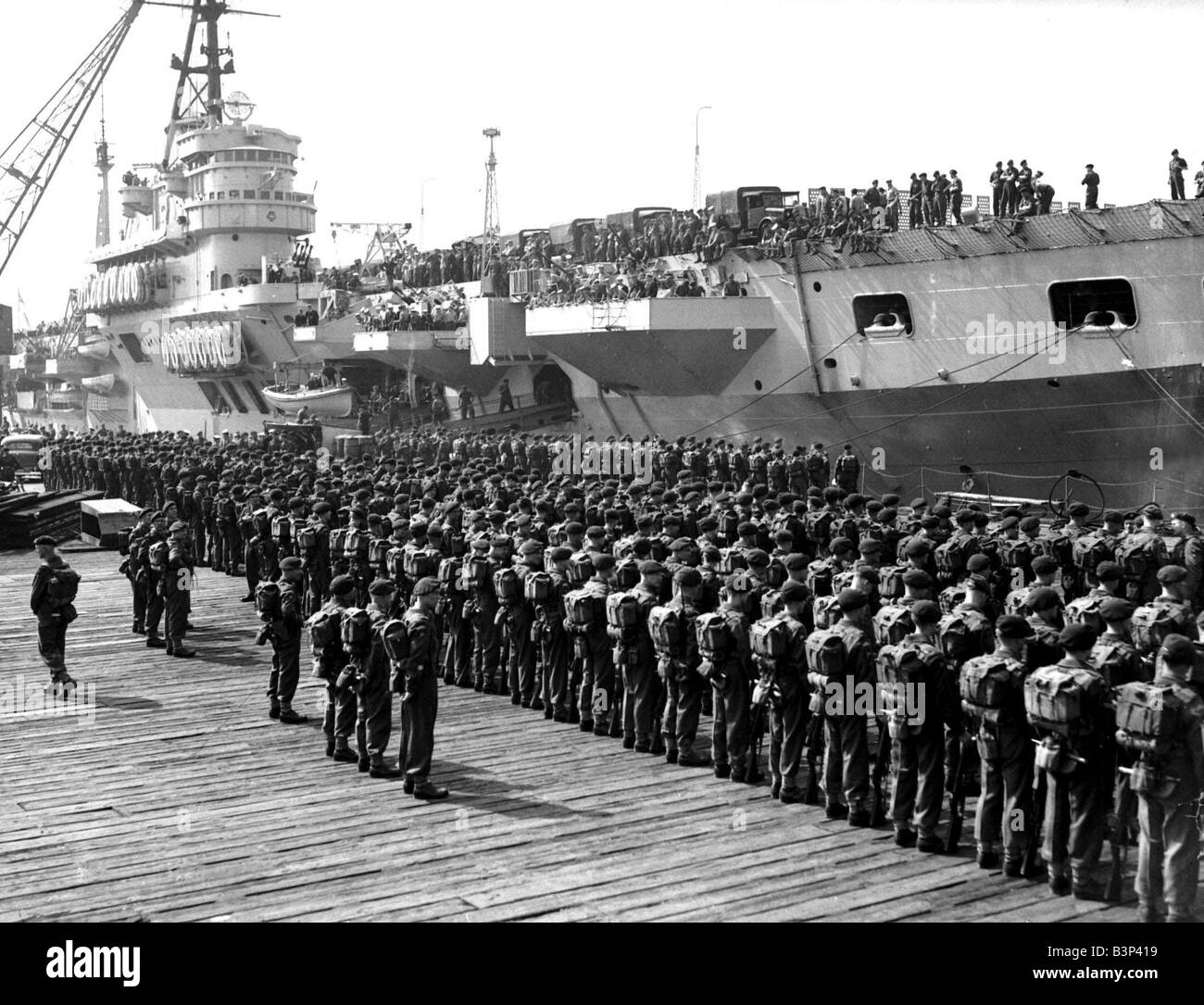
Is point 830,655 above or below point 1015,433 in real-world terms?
below

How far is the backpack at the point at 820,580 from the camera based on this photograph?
44.0 feet

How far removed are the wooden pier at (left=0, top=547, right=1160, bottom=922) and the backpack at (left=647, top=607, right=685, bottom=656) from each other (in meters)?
1.05

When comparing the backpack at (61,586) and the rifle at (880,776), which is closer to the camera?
the rifle at (880,776)

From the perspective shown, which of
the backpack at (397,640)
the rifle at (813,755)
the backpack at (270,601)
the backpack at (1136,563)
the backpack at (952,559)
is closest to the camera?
the rifle at (813,755)

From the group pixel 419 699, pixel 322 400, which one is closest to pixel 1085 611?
pixel 419 699

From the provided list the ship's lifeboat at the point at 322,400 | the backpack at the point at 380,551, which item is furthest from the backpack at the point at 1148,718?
the ship's lifeboat at the point at 322,400

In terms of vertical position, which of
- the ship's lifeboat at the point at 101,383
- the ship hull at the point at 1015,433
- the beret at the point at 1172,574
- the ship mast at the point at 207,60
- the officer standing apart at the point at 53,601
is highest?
the ship mast at the point at 207,60

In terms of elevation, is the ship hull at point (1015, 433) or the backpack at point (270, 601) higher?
the ship hull at point (1015, 433)

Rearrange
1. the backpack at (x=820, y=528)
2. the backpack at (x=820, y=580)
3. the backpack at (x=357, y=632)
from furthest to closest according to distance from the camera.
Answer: the backpack at (x=820, y=528) → the backpack at (x=820, y=580) → the backpack at (x=357, y=632)

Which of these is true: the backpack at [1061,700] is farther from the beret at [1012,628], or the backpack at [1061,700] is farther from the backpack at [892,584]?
the backpack at [892,584]

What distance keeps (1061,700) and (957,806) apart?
4.68 ft

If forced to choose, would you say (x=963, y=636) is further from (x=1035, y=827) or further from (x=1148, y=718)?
(x=1148, y=718)

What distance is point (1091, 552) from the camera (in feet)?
47.1

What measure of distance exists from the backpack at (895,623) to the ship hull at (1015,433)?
13003 mm
